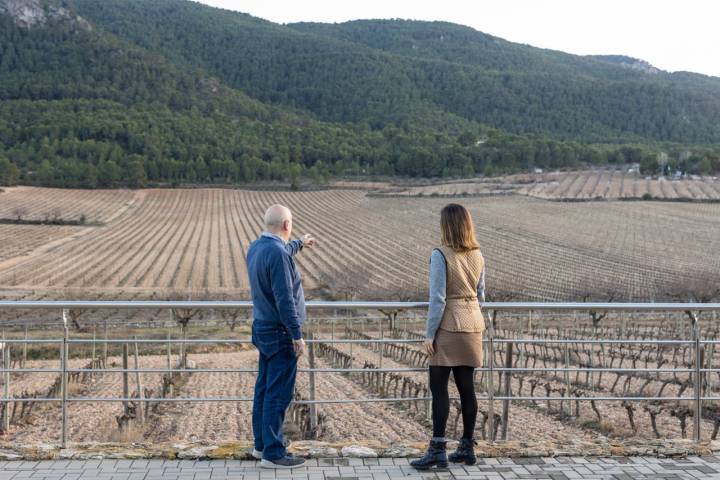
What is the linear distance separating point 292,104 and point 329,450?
15001 cm

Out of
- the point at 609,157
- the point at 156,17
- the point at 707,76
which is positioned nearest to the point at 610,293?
the point at 609,157

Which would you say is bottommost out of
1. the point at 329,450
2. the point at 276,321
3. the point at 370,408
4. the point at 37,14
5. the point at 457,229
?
the point at 370,408

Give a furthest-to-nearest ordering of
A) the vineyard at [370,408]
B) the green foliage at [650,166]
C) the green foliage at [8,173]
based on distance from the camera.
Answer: the green foliage at [650,166]
the green foliage at [8,173]
the vineyard at [370,408]

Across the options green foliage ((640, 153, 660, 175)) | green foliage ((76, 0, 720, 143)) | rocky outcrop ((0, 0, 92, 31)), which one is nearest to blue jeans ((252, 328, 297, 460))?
green foliage ((640, 153, 660, 175))

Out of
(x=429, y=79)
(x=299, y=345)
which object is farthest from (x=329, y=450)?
(x=429, y=79)

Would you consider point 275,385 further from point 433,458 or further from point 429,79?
point 429,79

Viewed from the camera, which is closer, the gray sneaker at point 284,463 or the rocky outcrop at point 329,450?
the gray sneaker at point 284,463

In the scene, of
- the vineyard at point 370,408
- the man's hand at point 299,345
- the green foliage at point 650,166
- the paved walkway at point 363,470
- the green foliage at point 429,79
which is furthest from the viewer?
the green foliage at point 429,79

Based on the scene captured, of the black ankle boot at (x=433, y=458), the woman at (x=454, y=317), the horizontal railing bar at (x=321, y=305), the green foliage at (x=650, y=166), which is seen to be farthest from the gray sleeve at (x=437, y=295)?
the green foliage at (x=650, y=166)

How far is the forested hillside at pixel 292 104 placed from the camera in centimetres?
9244

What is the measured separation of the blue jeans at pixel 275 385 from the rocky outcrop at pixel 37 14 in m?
151

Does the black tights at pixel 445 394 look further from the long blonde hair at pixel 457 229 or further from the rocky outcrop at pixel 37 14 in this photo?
the rocky outcrop at pixel 37 14

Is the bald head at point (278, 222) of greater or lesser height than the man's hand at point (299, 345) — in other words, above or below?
above

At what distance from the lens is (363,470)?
440cm
